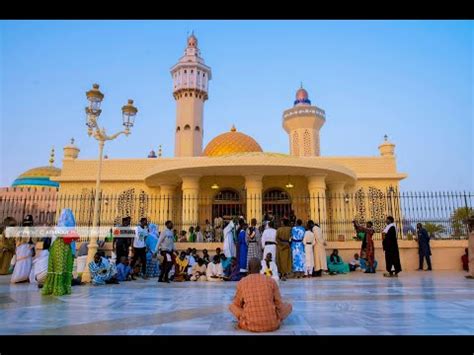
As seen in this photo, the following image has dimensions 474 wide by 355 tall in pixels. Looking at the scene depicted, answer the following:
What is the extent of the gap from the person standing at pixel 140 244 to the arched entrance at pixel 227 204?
890 cm

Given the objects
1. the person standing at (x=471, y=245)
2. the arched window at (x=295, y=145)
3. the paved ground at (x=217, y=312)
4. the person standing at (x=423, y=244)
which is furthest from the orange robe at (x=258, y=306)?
the arched window at (x=295, y=145)

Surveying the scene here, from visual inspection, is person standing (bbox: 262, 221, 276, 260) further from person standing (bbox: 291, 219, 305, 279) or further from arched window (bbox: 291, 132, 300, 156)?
arched window (bbox: 291, 132, 300, 156)

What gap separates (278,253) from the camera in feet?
31.6

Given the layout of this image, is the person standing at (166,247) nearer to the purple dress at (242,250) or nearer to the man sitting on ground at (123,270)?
the man sitting on ground at (123,270)

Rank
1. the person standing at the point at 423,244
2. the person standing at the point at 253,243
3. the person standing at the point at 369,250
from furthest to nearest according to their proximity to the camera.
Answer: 1. the person standing at the point at 423,244
2. the person standing at the point at 369,250
3. the person standing at the point at 253,243

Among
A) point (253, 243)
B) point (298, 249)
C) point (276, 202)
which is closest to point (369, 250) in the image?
point (298, 249)

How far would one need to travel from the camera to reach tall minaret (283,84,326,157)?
2848 cm

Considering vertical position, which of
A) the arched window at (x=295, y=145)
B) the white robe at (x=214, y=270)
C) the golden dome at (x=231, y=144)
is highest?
the arched window at (x=295, y=145)

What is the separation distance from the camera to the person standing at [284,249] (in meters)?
9.45

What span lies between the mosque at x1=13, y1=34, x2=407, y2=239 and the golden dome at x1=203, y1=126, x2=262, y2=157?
6cm
